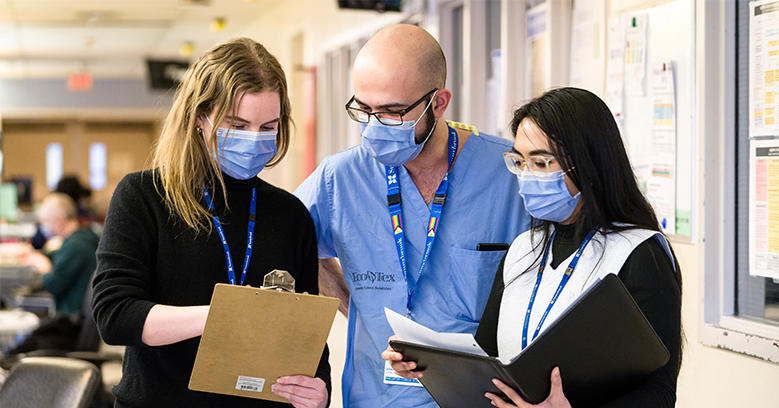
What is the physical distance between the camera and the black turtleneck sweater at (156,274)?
4.19 feet

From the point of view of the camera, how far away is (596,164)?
4.42ft

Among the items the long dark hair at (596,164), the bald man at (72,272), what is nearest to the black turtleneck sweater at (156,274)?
the long dark hair at (596,164)

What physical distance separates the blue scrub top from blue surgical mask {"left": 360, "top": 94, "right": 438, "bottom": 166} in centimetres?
9

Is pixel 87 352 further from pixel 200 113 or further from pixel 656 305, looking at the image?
pixel 656 305

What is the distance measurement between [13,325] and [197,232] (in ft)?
11.0

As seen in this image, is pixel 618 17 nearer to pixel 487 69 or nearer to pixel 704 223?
pixel 704 223

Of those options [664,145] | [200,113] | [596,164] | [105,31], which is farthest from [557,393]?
[105,31]

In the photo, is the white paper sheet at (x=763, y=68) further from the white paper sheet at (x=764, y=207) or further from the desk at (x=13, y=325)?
the desk at (x=13, y=325)

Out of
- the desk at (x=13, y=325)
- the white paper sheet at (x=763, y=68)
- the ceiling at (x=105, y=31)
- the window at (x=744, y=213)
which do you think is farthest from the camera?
the ceiling at (x=105, y=31)

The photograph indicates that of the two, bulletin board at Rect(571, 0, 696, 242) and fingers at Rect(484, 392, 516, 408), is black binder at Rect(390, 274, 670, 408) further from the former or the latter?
bulletin board at Rect(571, 0, 696, 242)

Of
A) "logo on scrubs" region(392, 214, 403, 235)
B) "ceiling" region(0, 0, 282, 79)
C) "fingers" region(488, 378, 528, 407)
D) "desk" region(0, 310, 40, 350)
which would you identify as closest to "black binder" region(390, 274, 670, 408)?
"fingers" region(488, 378, 528, 407)

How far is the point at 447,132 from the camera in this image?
1.77m

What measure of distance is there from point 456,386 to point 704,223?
1.22 m

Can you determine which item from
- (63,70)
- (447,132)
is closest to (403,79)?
(447,132)
